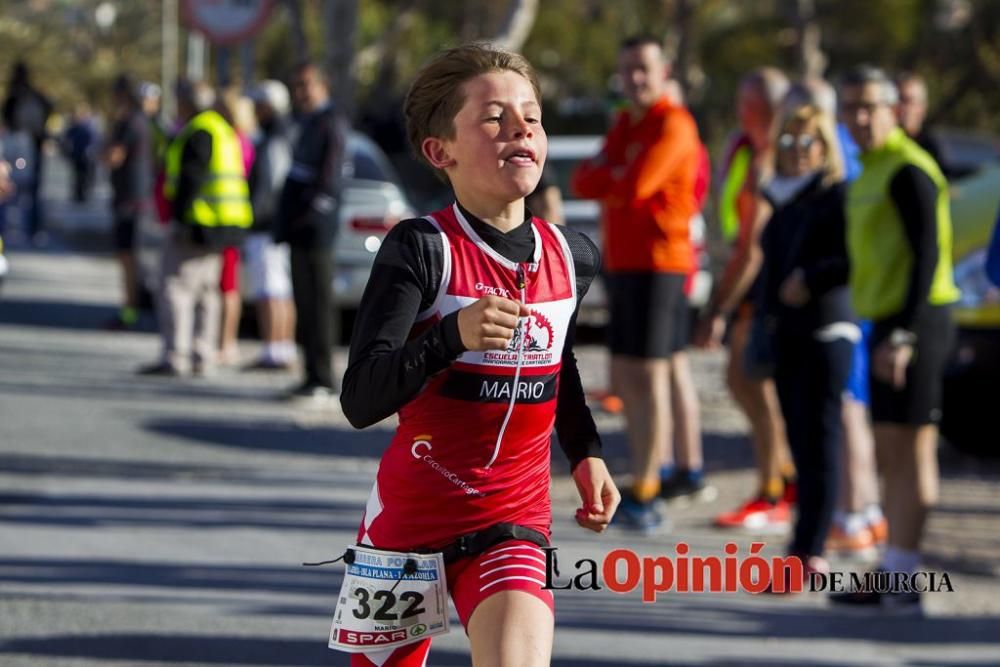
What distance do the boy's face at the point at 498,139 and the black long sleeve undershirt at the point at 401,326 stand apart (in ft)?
0.32

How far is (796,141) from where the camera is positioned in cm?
712

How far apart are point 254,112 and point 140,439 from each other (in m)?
3.62

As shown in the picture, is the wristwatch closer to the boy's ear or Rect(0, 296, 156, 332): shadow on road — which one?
the boy's ear

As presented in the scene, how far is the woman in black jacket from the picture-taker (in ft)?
22.8

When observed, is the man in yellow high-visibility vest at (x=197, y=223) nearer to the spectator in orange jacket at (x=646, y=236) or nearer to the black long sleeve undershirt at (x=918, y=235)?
the spectator in orange jacket at (x=646, y=236)

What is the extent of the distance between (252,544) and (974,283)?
4.12 m

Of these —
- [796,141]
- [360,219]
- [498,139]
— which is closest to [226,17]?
[360,219]

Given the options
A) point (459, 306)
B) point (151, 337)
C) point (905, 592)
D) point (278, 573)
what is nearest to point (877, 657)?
point (905, 592)

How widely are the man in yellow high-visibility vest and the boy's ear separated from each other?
27.2 ft

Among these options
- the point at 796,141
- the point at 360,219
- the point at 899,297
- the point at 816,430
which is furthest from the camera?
the point at 360,219

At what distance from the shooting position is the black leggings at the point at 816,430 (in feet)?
22.8

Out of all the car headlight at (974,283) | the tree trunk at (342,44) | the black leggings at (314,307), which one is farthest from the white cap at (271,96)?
the tree trunk at (342,44)

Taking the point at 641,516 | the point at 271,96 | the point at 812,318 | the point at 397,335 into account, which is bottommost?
the point at 641,516

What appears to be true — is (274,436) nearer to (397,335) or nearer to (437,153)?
(437,153)
